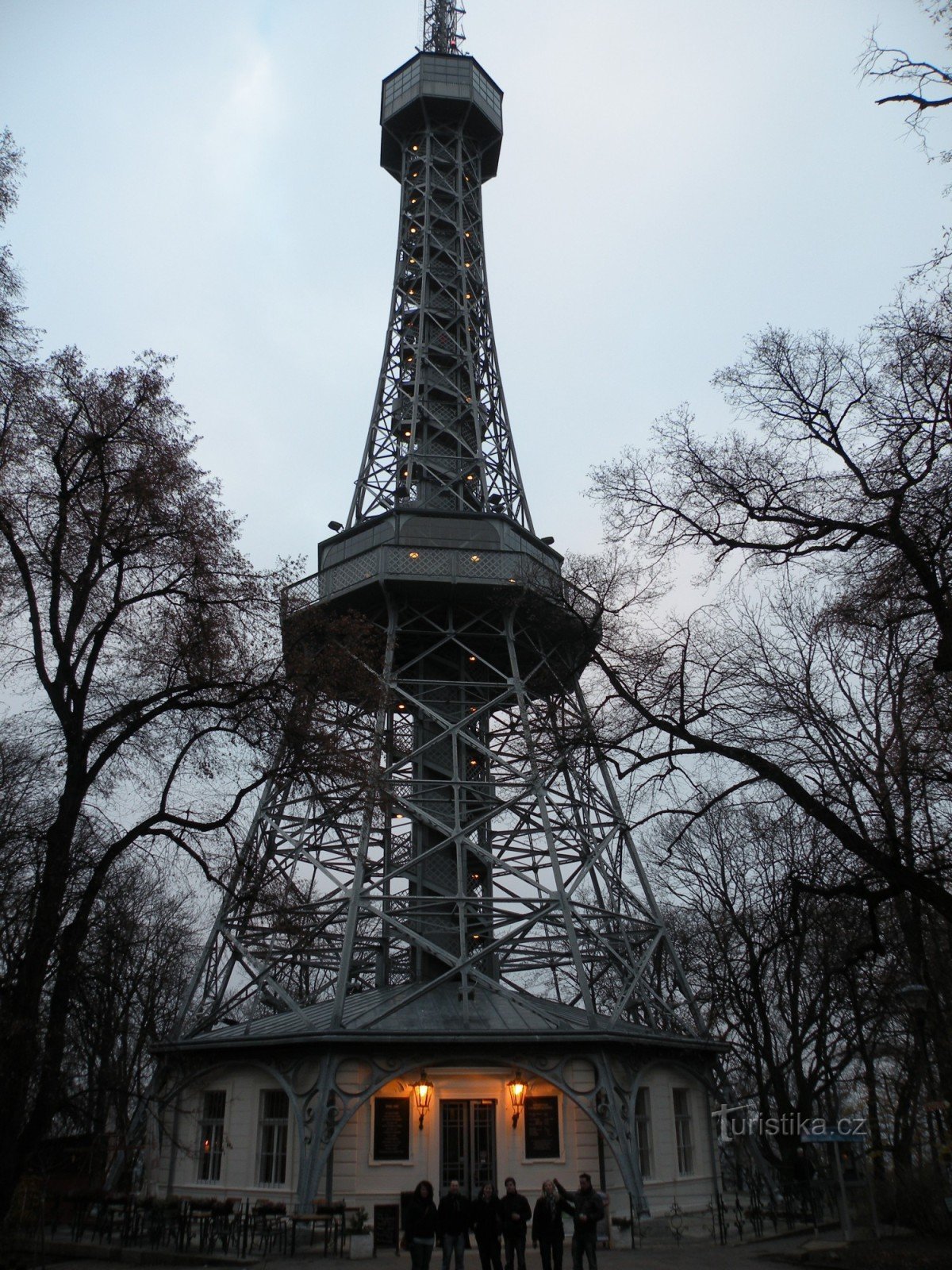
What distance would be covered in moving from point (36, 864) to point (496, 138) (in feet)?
113

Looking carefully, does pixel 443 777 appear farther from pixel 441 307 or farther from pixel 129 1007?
pixel 441 307

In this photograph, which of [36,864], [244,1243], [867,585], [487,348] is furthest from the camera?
[487,348]

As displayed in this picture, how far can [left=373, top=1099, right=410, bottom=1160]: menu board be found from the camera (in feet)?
59.5

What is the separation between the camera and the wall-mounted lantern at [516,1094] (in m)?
18.6

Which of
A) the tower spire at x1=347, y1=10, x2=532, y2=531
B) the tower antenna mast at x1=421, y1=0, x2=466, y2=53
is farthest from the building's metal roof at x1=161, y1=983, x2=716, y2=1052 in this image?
the tower antenna mast at x1=421, y1=0, x2=466, y2=53

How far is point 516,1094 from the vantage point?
18562 mm

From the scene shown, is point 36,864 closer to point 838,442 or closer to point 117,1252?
point 117,1252

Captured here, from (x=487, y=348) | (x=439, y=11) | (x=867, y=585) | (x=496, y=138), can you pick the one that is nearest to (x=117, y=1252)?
(x=867, y=585)

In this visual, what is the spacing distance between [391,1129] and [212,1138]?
3.96m

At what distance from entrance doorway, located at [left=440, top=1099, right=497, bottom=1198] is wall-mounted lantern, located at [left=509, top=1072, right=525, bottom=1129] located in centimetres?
38

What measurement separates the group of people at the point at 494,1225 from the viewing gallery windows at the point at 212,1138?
8190 millimetres

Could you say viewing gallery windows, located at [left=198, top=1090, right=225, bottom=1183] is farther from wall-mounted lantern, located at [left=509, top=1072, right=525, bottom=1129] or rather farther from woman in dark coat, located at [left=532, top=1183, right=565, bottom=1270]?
woman in dark coat, located at [left=532, top=1183, right=565, bottom=1270]

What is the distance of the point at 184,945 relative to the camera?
34.6 meters

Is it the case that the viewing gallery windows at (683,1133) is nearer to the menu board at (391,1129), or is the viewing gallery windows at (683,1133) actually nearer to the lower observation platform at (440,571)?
the menu board at (391,1129)
